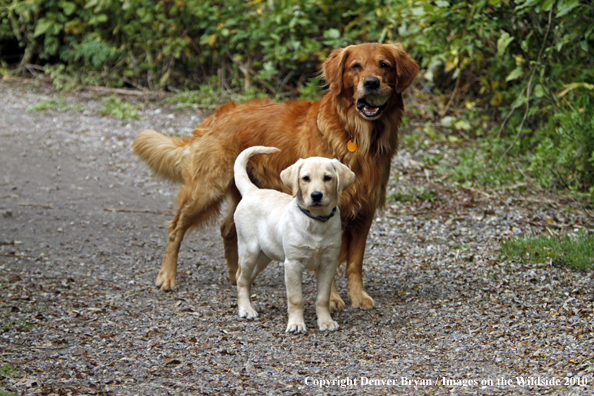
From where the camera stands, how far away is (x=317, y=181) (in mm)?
3574

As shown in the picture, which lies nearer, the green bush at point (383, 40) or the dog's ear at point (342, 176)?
the dog's ear at point (342, 176)

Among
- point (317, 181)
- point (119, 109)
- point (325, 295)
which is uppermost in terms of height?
point (317, 181)

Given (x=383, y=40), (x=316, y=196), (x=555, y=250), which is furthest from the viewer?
(x=383, y=40)

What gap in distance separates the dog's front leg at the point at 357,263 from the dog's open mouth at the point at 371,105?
2.34 ft

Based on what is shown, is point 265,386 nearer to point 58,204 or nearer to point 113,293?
point 113,293

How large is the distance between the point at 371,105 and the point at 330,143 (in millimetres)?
378

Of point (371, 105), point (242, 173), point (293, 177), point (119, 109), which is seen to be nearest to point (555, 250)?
point (371, 105)

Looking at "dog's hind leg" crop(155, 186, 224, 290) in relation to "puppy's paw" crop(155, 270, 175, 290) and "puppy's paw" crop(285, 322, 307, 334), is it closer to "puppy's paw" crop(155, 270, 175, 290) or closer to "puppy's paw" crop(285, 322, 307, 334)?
"puppy's paw" crop(155, 270, 175, 290)

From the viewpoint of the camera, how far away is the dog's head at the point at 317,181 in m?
3.55

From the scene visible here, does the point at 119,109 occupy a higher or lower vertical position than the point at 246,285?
lower

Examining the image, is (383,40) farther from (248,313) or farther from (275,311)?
(248,313)

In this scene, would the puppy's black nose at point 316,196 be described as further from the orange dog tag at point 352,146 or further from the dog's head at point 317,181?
the orange dog tag at point 352,146

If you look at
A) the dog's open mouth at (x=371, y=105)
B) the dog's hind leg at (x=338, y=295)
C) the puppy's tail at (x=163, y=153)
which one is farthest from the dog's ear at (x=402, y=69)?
the puppy's tail at (x=163, y=153)

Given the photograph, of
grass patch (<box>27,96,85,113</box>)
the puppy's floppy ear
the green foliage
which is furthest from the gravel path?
grass patch (<box>27,96,85,113</box>)
